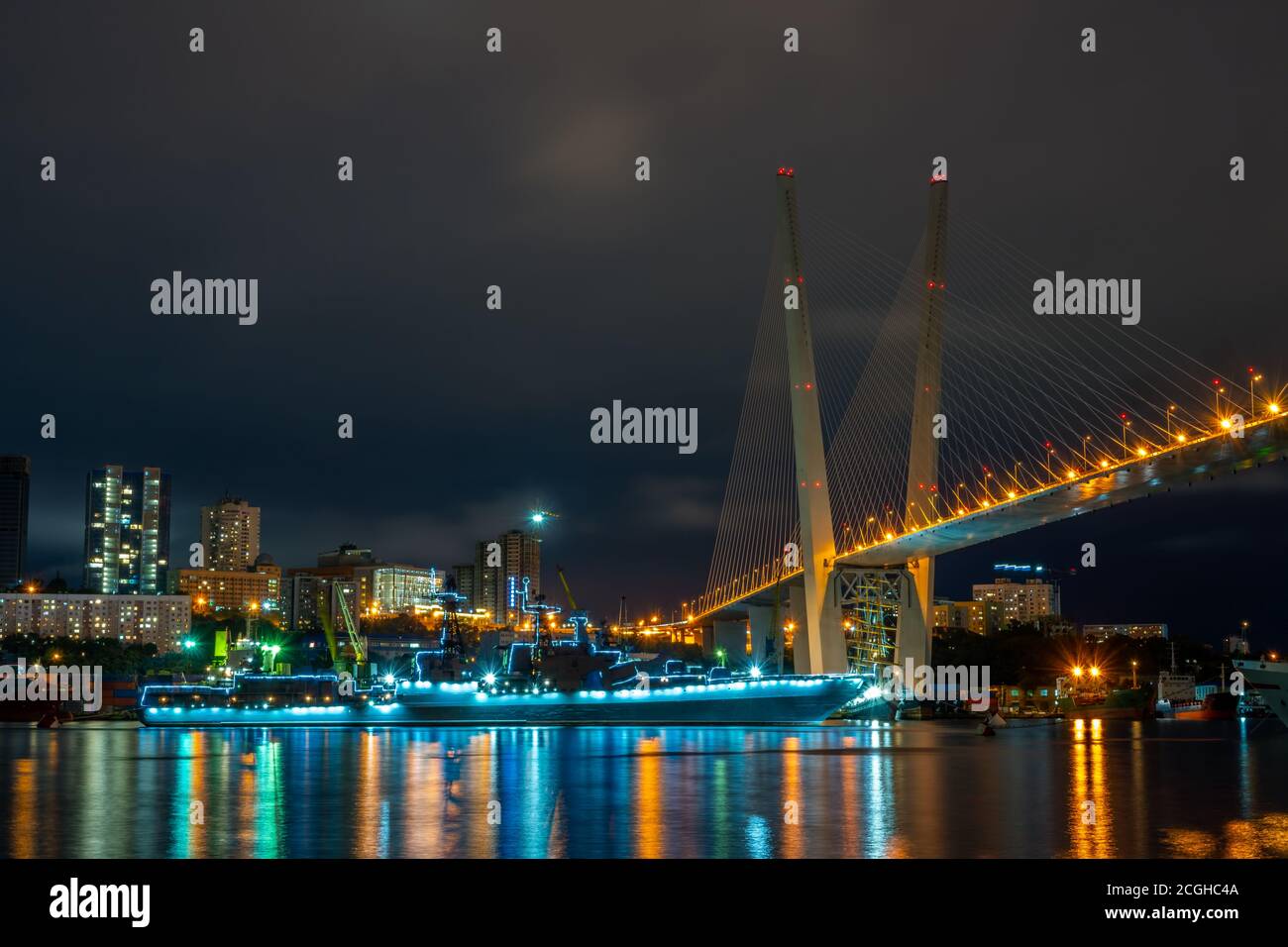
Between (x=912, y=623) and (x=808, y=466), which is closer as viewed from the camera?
(x=808, y=466)

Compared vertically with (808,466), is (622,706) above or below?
below

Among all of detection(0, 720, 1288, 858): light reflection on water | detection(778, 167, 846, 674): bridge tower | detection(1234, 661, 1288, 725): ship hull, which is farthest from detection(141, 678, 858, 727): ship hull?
detection(1234, 661, 1288, 725): ship hull

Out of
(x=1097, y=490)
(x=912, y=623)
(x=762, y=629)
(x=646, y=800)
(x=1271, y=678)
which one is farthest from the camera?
(x=762, y=629)

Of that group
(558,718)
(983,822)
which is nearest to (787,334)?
(558,718)

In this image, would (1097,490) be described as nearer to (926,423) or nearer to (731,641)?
(926,423)

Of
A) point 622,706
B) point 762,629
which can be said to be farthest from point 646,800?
point 762,629

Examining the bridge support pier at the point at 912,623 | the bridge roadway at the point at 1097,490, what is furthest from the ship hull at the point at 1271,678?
the bridge support pier at the point at 912,623
